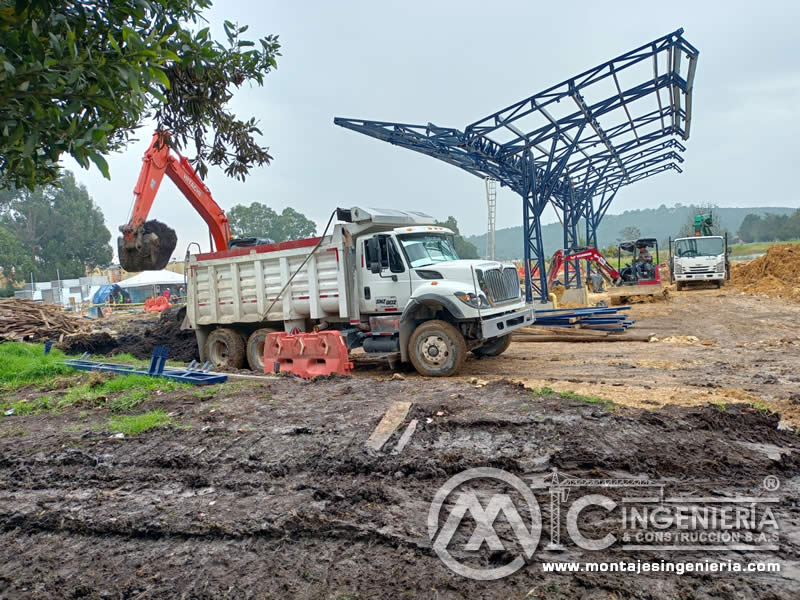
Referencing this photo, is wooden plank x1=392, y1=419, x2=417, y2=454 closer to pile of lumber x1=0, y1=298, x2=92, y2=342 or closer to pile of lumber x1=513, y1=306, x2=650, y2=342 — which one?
pile of lumber x1=513, y1=306, x2=650, y2=342

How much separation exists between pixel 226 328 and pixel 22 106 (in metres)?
10.1

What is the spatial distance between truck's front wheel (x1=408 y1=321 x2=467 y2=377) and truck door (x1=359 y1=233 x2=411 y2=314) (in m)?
0.82

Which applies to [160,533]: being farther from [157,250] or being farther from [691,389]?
[157,250]

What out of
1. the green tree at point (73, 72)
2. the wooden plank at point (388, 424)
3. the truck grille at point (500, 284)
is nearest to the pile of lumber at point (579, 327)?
the truck grille at point (500, 284)

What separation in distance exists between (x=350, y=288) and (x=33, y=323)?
11783mm

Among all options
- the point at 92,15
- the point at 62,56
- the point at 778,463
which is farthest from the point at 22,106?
the point at 778,463

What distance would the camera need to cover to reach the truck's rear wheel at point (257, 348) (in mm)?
11445

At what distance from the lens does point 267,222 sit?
73875mm

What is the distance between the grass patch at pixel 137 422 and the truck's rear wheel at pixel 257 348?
15.5ft

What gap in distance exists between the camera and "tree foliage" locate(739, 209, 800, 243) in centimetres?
7356

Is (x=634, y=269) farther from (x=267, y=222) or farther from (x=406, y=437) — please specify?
(x=267, y=222)

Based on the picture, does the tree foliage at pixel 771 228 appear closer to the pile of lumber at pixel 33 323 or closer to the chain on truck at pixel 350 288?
the chain on truck at pixel 350 288

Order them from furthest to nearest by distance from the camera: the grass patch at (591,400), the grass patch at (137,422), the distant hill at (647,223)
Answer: the distant hill at (647,223) → the grass patch at (137,422) → the grass patch at (591,400)

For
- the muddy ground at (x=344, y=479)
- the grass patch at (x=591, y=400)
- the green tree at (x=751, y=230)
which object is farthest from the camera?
the green tree at (x=751, y=230)
